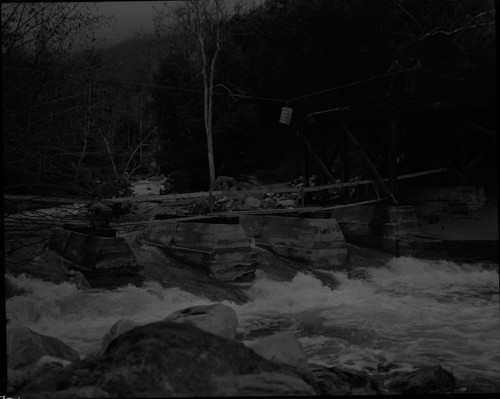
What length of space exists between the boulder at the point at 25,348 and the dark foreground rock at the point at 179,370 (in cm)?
111

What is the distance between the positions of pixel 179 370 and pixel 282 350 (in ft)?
3.99

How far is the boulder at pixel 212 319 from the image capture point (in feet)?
15.0

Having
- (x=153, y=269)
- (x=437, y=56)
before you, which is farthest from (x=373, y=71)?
(x=153, y=269)

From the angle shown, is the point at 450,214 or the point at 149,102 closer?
the point at 149,102

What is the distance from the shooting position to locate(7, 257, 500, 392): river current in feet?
19.9

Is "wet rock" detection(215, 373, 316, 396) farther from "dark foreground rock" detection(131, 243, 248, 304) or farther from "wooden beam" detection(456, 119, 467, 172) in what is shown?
"wooden beam" detection(456, 119, 467, 172)

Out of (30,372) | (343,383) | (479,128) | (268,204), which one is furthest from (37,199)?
(479,128)

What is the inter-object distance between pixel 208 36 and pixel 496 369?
6.86 metres

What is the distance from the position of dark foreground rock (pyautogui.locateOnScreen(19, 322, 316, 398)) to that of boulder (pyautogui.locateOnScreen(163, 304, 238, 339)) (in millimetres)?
1044

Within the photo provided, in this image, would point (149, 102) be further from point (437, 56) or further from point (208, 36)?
point (437, 56)

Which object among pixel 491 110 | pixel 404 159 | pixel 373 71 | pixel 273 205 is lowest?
pixel 273 205

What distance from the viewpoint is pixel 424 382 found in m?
4.64

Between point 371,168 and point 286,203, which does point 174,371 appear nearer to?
point 371,168

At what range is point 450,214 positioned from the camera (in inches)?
553
